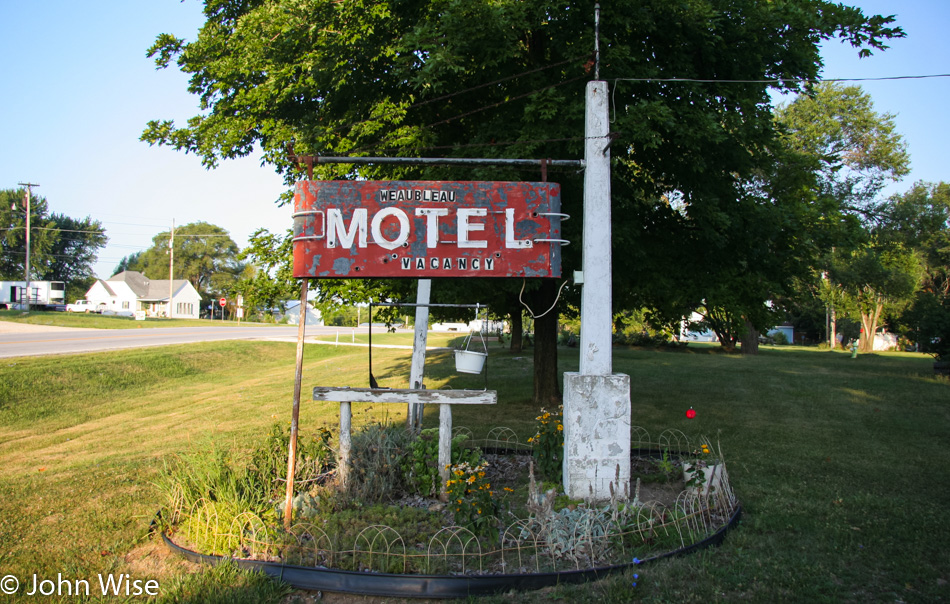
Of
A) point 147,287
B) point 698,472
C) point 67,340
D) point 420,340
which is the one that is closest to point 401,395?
point 420,340

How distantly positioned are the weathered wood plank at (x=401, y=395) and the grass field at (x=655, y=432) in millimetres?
1349

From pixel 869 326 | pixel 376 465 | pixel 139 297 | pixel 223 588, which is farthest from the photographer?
pixel 139 297

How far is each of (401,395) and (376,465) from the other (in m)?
0.73

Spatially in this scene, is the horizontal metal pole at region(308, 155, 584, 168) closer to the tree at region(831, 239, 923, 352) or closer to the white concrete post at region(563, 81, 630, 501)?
the white concrete post at region(563, 81, 630, 501)

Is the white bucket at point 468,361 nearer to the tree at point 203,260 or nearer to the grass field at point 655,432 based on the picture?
the grass field at point 655,432

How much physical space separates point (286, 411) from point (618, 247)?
7918 millimetres

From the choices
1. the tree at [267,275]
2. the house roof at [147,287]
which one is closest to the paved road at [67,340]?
the tree at [267,275]

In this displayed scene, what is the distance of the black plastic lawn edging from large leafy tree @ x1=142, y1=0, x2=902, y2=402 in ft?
20.2

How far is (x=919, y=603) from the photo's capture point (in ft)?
13.9

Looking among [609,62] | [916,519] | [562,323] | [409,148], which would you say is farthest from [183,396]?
[562,323]

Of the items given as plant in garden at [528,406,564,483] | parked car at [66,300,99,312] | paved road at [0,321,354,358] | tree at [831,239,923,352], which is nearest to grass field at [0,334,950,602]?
plant in garden at [528,406,564,483]

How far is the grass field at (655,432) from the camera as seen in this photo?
463 centimetres

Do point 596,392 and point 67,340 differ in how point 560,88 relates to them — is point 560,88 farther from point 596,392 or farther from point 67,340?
point 67,340

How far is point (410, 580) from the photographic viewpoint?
4383 millimetres
